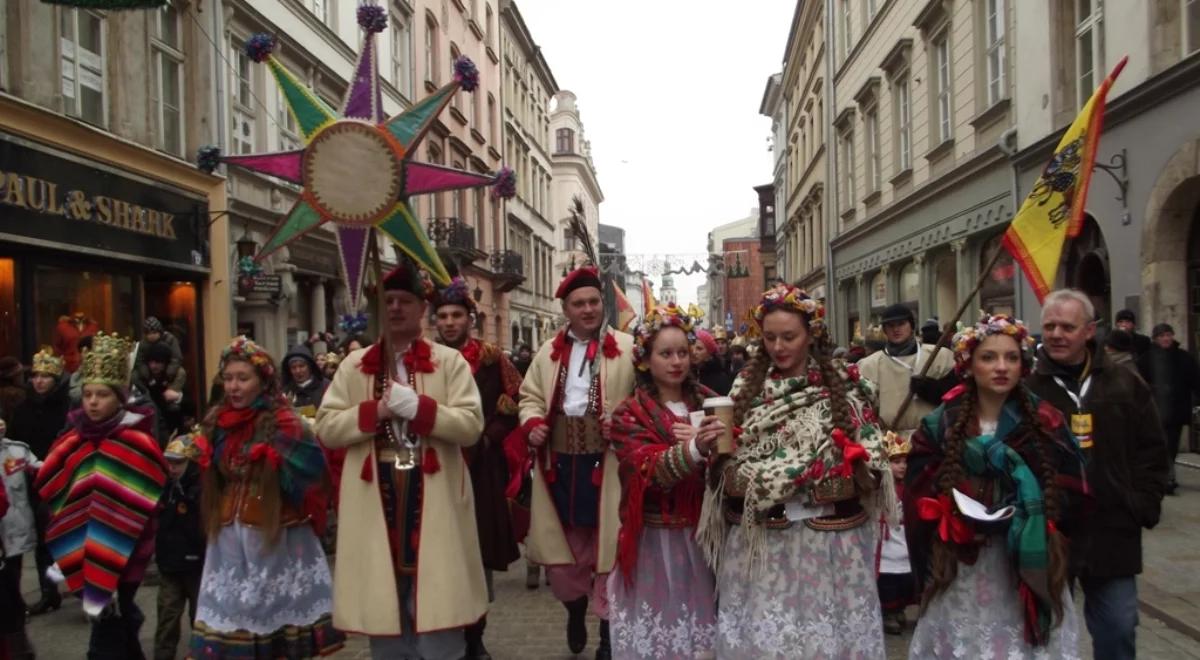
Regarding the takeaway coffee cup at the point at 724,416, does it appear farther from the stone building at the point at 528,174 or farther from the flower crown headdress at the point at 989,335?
the stone building at the point at 528,174

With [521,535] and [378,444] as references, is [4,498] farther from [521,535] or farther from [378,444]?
[521,535]

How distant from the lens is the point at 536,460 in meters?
4.89

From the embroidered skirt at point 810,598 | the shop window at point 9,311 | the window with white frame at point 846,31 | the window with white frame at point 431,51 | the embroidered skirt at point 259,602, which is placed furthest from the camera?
the window with white frame at point 431,51

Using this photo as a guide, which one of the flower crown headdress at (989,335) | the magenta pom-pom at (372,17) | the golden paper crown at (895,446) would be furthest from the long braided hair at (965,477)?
the magenta pom-pom at (372,17)

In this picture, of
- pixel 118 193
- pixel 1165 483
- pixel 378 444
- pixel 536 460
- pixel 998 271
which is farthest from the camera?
pixel 998 271

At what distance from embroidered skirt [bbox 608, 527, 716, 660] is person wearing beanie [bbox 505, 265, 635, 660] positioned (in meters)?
0.63

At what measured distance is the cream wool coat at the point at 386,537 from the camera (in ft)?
13.1

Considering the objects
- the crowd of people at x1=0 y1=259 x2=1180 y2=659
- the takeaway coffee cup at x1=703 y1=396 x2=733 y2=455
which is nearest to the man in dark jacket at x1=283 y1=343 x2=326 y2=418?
the crowd of people at x1=0 y1=259 x2=1180 y2=659

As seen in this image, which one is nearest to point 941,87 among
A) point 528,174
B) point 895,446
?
point 895,446

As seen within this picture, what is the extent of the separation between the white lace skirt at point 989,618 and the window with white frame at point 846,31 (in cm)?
2255

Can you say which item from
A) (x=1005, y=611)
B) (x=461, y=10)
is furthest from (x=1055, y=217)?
(x=461, y=10)

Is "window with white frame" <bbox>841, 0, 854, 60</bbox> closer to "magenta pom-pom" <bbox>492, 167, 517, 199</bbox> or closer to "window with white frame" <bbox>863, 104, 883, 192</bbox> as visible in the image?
"window with white frame" <bbox>863, 104, 883, 192</bbox>

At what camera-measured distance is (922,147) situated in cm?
1789

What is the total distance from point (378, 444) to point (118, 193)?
980 centimetres
